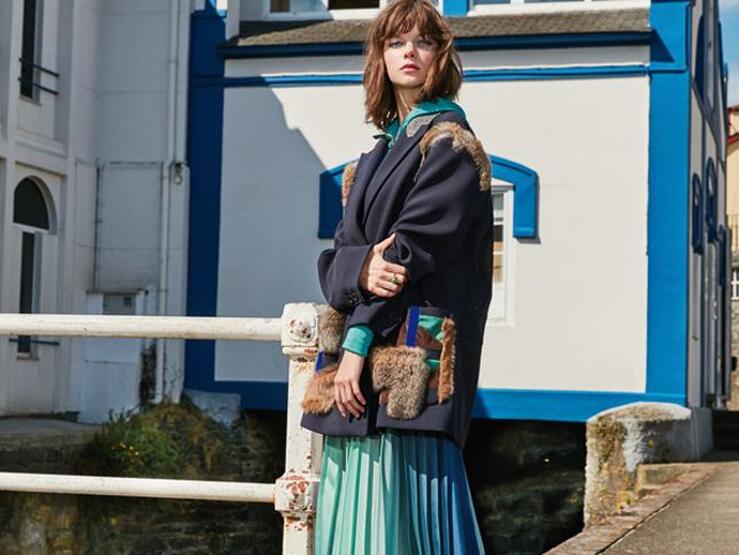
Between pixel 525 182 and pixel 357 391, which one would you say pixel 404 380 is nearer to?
pixel 357 391

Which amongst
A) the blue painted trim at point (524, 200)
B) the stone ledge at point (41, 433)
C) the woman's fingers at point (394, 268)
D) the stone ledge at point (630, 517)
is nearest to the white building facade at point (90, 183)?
the stone ledge at point (41, 433)

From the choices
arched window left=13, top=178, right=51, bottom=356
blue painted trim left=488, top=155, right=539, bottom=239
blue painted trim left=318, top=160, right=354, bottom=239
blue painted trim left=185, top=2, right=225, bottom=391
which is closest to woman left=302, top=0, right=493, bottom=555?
blue painted trim left=488, top=155, right=539, bottom=239

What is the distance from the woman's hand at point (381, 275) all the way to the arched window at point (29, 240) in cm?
1016

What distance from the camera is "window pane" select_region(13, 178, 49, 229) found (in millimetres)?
13188

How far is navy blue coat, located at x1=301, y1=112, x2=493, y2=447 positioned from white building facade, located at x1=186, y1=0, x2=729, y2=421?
9.76m

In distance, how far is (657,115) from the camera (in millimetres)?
13172

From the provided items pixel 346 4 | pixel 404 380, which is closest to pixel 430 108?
pixel 404 380

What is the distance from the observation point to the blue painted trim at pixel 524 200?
1331 cm

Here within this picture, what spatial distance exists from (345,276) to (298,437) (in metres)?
0.88

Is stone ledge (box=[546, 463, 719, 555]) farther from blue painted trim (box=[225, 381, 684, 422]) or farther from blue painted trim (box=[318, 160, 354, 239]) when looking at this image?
blue painted trim (box=[318, 160, 354, 239])

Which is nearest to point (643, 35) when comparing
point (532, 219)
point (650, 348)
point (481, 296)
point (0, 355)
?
point (532, 219)

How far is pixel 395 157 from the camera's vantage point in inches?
141

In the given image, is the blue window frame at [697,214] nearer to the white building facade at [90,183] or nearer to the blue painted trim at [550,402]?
the blue painted trim at [550,402]

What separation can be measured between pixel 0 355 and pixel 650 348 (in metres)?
5.70
